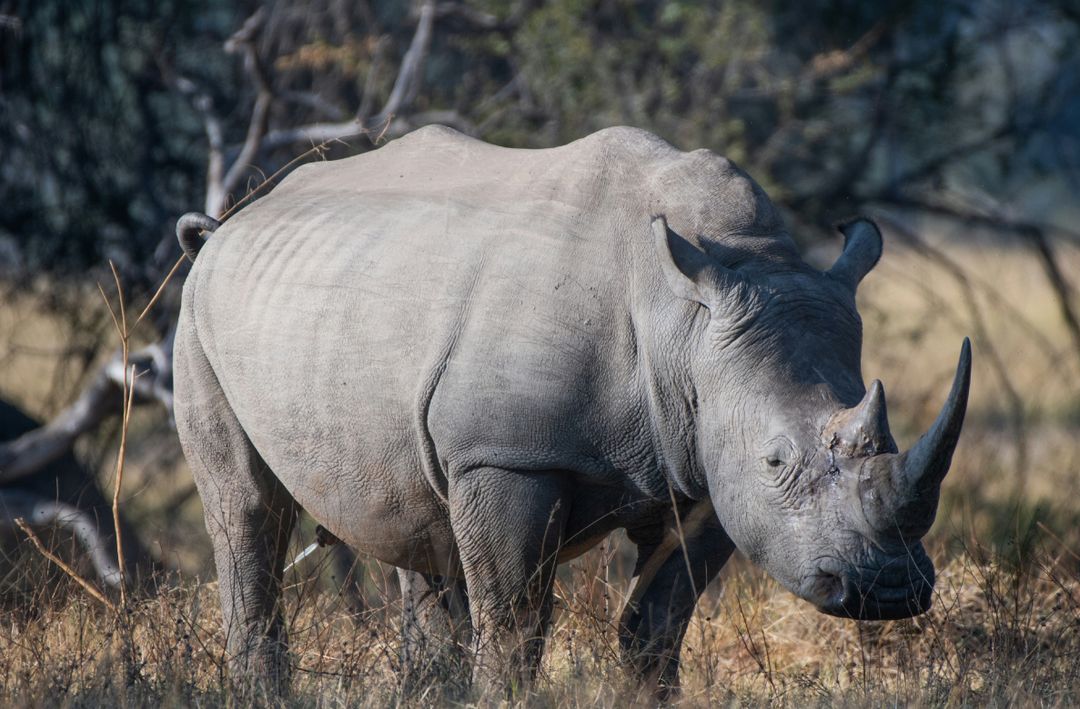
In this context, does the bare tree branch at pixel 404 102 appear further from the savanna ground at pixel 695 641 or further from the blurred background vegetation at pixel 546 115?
the savanna ground at pixel 695 641

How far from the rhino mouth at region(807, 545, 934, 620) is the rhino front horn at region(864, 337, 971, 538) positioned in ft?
0.25

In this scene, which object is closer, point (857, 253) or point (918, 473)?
point (918, 473)

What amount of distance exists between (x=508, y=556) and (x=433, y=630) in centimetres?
100

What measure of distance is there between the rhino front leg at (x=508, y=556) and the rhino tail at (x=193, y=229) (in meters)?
1.54

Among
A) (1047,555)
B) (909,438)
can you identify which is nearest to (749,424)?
(1047,555)

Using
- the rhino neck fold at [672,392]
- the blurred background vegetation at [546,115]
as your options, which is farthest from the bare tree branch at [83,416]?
the rhino neck fold at [672,392]

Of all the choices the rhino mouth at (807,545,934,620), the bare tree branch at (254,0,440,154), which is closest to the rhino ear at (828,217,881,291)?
the rhino mouth at (807,545,934,620)

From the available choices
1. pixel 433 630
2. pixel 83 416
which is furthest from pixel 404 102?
pixel 433 630

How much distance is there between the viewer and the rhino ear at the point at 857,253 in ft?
13.0

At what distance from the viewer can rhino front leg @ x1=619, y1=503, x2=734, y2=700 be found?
13.5 feet

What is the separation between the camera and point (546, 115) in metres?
8.51

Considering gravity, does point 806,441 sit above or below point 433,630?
above

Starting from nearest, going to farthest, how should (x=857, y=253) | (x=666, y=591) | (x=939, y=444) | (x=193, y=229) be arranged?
(x=939, y=444), (x=857, y=253), (x=666, y=591), (x=193, y=229)

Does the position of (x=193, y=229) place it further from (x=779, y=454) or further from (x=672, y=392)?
(x=779, y=454)
